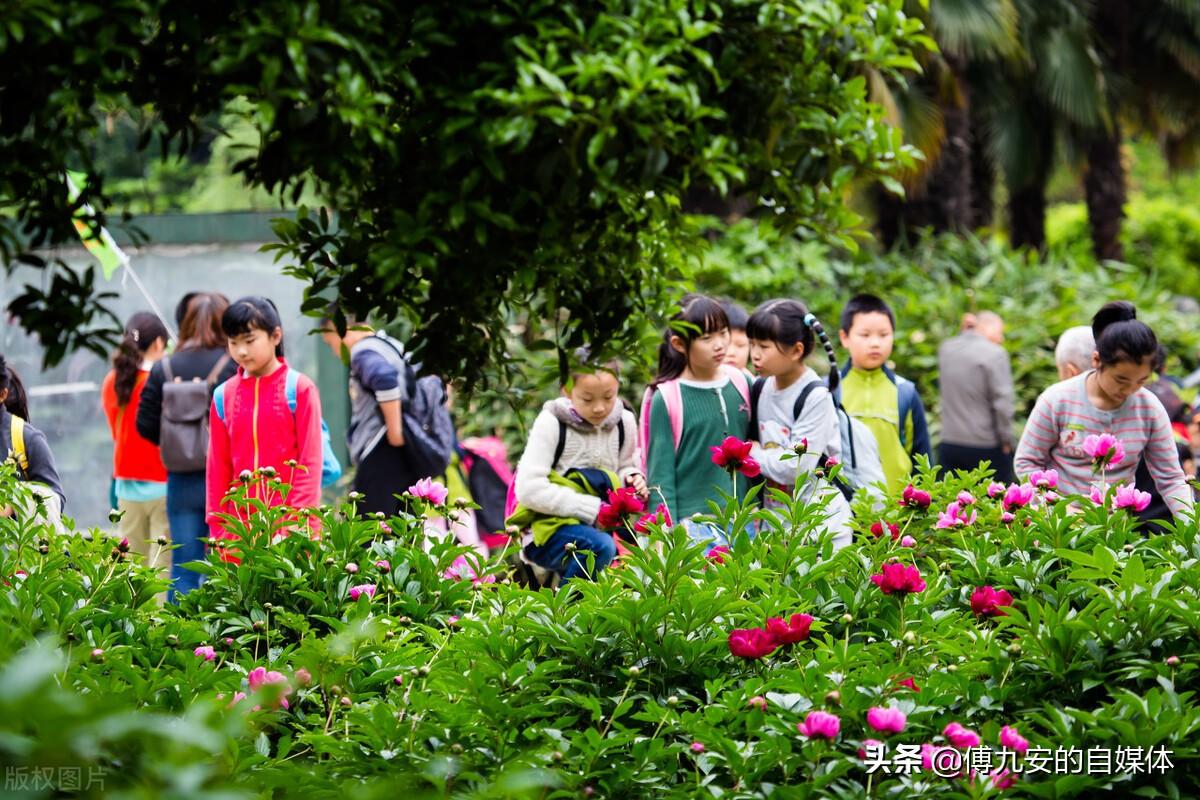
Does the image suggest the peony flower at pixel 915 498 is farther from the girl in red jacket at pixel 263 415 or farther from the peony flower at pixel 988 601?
the girl in red jacket at pixel 263 415

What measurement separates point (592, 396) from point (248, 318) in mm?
1505

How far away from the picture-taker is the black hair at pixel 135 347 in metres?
7.18

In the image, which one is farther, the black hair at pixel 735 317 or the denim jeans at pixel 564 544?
the black hair at pixel 735 317

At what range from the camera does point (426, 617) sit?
4066 millimetres

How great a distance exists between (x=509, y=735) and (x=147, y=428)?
4.43 metres

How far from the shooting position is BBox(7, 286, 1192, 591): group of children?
215 inches

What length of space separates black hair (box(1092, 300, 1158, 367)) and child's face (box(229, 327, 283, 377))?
3394 mm

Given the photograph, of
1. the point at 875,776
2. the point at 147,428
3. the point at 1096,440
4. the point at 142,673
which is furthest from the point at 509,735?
the point at 147,428

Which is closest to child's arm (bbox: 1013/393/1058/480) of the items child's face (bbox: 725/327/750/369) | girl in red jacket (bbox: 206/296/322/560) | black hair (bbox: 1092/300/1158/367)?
black hair (bbox: 1092/300/1158/367)

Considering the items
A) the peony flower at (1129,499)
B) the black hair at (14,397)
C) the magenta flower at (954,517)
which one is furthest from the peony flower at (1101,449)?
the black hair at (14,397)

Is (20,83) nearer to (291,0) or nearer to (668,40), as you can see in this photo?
(291,0)

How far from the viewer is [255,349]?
20.1ft

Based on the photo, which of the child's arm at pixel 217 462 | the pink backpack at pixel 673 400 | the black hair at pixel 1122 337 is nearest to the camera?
the black hair at pixel 1122 337

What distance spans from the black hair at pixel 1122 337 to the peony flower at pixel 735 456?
1.83m
